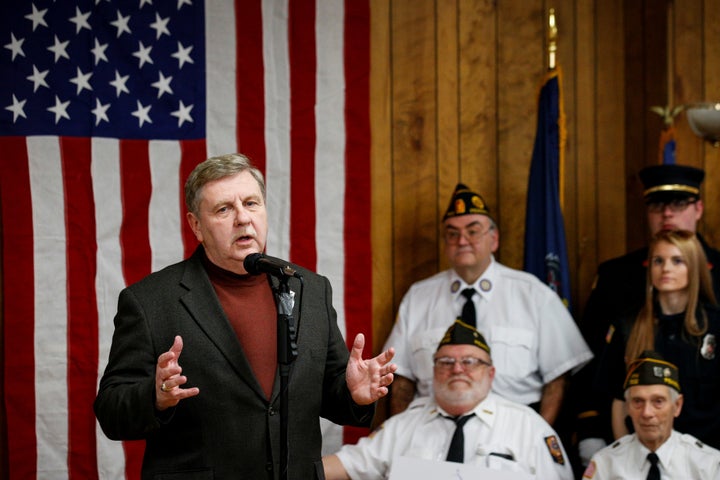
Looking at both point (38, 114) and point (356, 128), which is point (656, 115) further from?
point (38, 114)

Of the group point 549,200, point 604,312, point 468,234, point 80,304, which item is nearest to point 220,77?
point 80,304

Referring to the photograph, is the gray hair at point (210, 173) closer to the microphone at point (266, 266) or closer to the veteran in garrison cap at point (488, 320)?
the microphone at point (266, 266)

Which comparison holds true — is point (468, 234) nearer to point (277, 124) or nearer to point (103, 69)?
point (277, 124)

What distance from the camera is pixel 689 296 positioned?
3469 millimetres

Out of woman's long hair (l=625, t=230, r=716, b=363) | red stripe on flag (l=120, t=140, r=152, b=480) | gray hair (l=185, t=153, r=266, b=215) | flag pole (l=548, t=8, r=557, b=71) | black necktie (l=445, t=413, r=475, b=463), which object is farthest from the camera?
flag pole (l=548, t=8, r=557, b=71)

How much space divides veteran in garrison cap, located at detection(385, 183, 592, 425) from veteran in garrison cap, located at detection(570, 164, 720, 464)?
121 millimetres

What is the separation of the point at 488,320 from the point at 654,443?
102 cm

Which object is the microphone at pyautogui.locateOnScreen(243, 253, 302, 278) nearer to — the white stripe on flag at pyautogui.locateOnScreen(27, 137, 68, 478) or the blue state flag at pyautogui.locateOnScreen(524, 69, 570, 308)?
the white stripe on flag at pyautogui.locateOnScreen(27, 137, 68, 478)

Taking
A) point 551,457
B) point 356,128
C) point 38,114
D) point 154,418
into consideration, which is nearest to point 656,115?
point 356,128

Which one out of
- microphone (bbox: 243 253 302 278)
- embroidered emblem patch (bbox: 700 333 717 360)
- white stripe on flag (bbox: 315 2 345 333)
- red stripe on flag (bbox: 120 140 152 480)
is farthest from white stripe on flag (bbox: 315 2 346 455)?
microphone (bbox: 243 253 302 278)

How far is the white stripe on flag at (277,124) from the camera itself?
4117 millimetres

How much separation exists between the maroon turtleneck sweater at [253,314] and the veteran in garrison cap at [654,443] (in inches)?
65.7

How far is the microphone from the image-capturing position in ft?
6.10

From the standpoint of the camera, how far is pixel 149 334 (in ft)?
6.62
